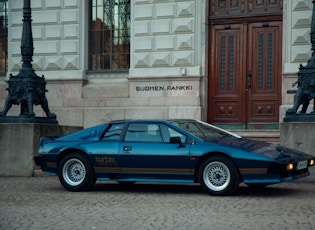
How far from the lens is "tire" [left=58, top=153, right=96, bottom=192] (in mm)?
11523

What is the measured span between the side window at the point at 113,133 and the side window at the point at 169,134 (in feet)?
2.90

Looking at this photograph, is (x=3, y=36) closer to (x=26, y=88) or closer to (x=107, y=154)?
(x=26, y=88)

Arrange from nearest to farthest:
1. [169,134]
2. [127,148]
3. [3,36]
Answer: [169,134]
[127,148]
[3,36]

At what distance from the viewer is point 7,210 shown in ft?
29.7

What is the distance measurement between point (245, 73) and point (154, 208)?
417 inches

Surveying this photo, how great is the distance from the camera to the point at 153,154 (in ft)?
36.1

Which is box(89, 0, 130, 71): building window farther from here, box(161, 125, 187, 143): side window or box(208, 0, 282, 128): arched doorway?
box(161, 125, 187, 143): side window

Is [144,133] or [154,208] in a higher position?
[144,133]

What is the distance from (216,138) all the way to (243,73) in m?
8.19

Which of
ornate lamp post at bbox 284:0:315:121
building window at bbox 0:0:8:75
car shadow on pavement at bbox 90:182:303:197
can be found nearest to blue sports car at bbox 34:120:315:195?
car shadow on pavement at bbox 90:182:303:197

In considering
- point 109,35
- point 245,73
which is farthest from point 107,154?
point 109,35

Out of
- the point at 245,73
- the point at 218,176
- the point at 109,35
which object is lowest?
the point at 218,176

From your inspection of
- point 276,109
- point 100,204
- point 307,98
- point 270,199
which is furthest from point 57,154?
point 276,109

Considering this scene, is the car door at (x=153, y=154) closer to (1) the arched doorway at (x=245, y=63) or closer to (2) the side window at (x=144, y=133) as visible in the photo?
(2) the side window at (x=144, y=133)
